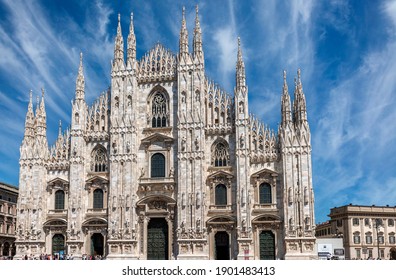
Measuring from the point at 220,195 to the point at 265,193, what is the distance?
4047mm

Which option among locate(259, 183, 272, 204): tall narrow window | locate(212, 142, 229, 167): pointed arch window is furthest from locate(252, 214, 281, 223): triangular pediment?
locate(212, 142, 229, 167): pointed arch window

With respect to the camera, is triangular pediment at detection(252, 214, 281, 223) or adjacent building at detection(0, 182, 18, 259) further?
adjacent building at detection(0, 182, 18, 259)

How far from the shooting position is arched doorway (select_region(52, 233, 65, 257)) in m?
46.8

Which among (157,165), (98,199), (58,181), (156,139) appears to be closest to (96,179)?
(98,199)

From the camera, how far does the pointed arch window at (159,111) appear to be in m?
47.5

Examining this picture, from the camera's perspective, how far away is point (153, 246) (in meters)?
45.0

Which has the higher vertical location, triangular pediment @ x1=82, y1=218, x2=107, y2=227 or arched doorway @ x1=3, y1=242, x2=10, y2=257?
triangular pediment @ x1=82, y1=218, x2=107, y2=227

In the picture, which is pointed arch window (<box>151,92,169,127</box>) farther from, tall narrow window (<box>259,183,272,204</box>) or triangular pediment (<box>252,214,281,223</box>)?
triangular pediment (<box>252,214,281,223</box>)

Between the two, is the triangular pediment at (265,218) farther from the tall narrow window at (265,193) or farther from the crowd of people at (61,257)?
the crowd of people at (61,257)

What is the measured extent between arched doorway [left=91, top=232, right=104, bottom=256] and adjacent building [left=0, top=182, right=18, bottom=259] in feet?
81.6

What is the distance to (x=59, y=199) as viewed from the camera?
47.7m

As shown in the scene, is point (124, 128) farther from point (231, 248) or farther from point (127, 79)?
point (231, 248)
